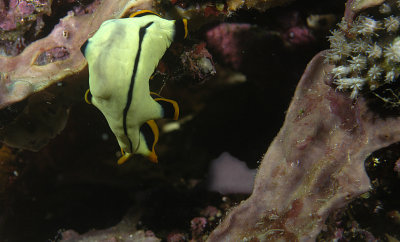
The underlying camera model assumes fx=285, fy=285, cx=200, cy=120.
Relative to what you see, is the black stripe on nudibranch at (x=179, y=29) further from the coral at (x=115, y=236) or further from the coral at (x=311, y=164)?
the coral at (x=115, y=236)

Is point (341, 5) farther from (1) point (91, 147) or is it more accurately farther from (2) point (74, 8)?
(1) point (91, 147)

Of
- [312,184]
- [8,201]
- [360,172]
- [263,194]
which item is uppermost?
[360,172]

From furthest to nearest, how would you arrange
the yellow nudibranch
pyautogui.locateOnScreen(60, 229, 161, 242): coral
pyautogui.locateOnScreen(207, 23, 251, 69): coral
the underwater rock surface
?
pyautogui.locateOnScreen(207, 23, 251, 69): coral → pyautogui.locateOnScreen(60, 229, 161, 242): coral → the underwater rock surface → the yellow nudibranch

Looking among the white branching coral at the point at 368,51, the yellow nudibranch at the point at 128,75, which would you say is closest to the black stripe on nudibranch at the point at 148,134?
the yellow nudibranch at the point at 128,75

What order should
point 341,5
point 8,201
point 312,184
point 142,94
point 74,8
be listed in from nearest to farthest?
point 142,94 < point 312,184 < point 74,8 < point 341,5 < point 8,201

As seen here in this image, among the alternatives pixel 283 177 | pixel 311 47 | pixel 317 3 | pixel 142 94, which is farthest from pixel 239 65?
pixel 142 94

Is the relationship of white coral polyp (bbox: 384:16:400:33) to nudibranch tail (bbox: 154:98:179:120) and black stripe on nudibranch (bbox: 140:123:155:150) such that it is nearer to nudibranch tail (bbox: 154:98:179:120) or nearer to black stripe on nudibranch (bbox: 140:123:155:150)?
nudibranch tail (bbox: 154:98:179:120)

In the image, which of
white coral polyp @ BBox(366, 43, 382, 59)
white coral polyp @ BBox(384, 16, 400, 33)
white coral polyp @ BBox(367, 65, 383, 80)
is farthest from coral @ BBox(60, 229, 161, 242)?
white coral polyp @ BBox(384, 16, 400, 33)
